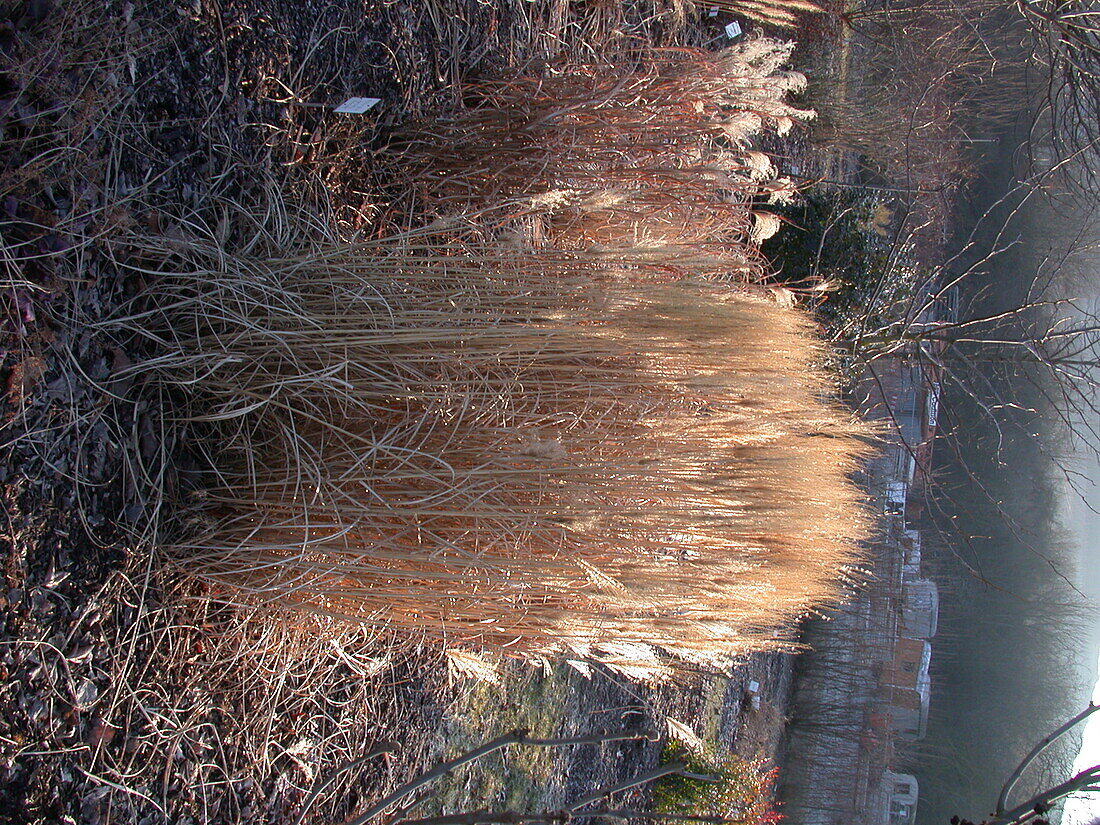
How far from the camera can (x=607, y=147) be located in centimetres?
309

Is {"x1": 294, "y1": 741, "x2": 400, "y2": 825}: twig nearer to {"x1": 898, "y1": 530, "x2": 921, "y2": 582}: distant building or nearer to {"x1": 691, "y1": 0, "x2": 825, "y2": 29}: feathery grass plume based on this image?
{"x1": 691, "y1": 0, "x2": 825, "y2": 29}: feathery grass plume

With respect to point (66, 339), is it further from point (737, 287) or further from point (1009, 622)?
point (1009, 622)

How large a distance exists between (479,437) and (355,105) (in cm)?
141

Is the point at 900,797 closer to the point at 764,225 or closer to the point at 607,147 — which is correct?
Answer: the point at 764,225

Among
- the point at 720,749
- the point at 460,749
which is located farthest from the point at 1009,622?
the point at 460,749

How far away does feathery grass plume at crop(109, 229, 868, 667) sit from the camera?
1751 millimetres

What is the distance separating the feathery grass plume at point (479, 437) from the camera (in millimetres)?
1751

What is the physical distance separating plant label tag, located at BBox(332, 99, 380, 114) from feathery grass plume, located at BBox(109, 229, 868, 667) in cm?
77

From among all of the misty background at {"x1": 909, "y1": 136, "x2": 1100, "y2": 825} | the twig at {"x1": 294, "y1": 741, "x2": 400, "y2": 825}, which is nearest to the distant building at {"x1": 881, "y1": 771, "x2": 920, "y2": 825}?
the misty background at {"x1": 909, "y1": 136, "x2": 1100, "y2": 825}

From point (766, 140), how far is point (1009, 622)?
9.18 meters

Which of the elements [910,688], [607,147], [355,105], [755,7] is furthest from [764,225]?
[910,688]

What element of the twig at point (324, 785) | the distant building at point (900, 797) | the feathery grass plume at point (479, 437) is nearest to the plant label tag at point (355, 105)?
the feathery grass plume at point (479, 437)

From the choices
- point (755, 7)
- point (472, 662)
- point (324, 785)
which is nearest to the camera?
point (324, 785)

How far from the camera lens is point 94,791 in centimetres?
161
